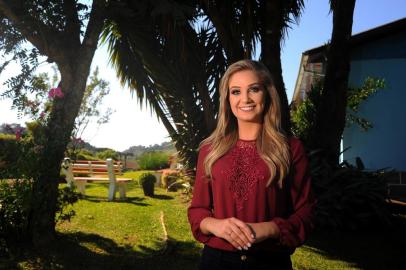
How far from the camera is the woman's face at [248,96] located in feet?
6.25

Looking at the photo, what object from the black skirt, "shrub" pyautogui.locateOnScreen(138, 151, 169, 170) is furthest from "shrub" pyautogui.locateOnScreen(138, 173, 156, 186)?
"shrub" pyautogui.locateOnScreen(138, 151, 169, 170)

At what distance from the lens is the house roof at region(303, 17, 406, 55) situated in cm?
1091

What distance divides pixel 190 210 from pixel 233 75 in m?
0.66

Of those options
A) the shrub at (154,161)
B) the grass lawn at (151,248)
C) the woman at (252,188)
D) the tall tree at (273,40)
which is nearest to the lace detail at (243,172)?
the woman at (252,188)

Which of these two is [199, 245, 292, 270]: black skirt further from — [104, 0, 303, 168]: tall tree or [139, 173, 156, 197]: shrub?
[139, 173, 156, 197]: shrub

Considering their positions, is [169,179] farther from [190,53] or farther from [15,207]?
[15,207]

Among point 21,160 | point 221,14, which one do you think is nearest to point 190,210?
point 21,160

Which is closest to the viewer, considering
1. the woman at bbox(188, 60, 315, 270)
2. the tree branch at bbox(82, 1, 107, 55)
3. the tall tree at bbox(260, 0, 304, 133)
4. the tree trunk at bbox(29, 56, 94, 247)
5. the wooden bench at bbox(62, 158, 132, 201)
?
the woman at bbox(188, 60, 315, 270)

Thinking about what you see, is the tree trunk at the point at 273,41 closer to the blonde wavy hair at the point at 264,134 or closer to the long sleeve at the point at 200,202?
the blonde wavy hair at the point at 264,134

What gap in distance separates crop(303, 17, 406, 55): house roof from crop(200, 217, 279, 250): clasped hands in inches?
391

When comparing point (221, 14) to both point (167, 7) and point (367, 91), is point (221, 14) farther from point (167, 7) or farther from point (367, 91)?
point (367, 91)

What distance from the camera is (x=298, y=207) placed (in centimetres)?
183

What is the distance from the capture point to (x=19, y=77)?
17.2 ft

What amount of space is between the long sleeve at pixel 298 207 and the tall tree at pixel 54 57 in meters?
3.72
